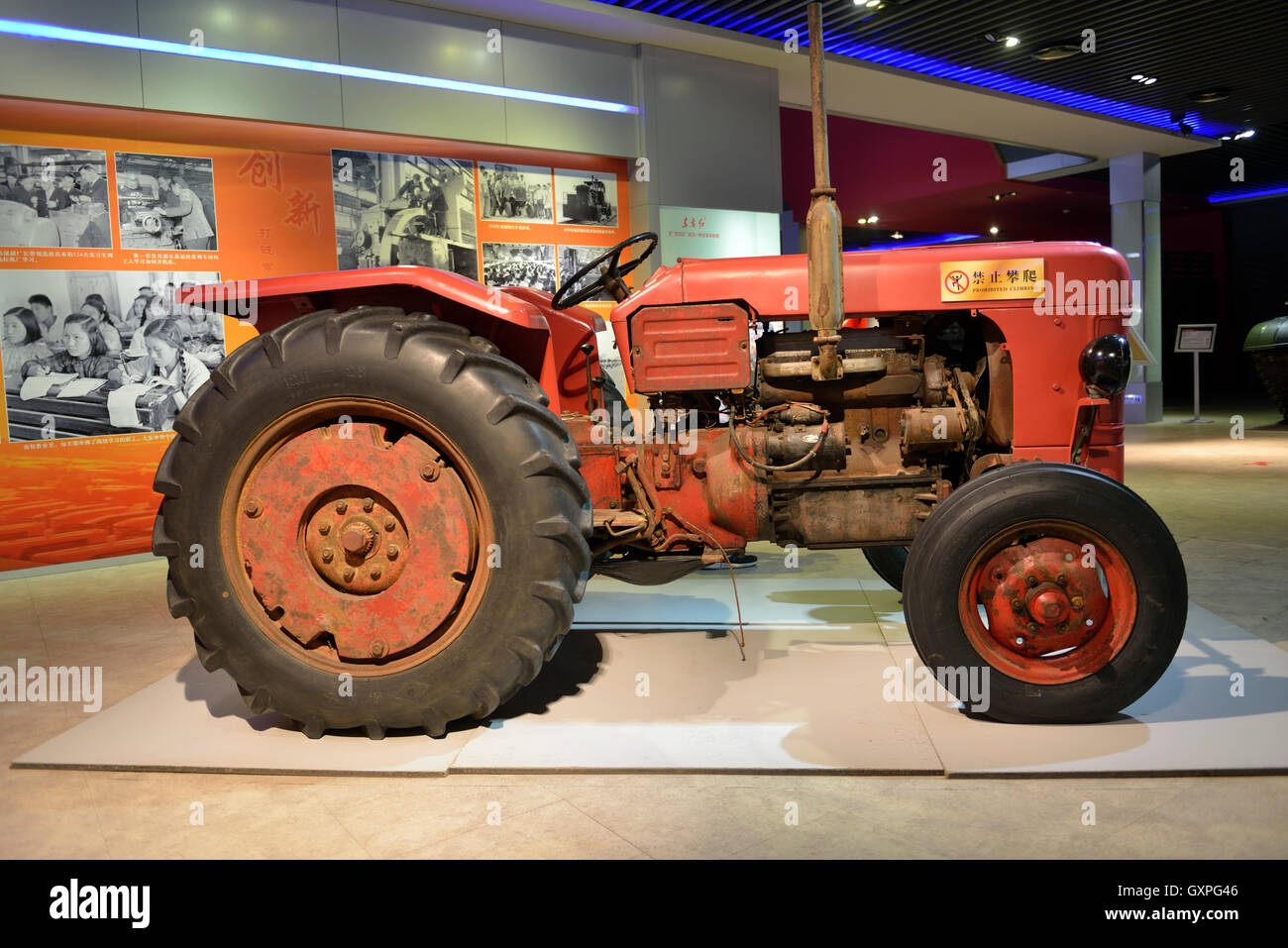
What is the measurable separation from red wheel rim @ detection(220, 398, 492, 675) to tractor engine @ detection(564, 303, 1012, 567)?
0.55 metres

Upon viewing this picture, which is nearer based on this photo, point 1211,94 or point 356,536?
point 356,536

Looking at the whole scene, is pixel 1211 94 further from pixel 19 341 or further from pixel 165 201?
pixel 19 341

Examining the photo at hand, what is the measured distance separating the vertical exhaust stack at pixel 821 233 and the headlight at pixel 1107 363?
84cm

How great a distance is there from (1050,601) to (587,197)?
516 centimetres

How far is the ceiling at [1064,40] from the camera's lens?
6.95 m

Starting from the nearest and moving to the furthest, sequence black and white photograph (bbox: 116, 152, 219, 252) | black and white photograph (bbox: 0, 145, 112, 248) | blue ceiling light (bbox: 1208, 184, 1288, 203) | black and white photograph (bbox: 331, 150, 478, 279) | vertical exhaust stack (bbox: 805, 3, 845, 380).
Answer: vertical exhaust stack (bbox: 805, 3, 845, 380)
black and white photograph (bbox: 0, 145, 112, 248)
black and white photograph (bbox: 116, 152, 219, 252)
black and white photograph (bbox: 331, 150, 478, 279)
blue ceiling light (bbox: 1208, 184, 1288, 203)

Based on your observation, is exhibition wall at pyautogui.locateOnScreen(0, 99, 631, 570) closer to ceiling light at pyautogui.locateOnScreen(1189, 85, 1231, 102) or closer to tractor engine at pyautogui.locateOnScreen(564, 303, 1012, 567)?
tractor engine at pyautogui.locateOnScreen(564, 303, 1012, 567)

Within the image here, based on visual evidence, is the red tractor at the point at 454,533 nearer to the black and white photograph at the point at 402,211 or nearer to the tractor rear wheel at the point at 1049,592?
the tractor rear wheel at the point at 1049,592

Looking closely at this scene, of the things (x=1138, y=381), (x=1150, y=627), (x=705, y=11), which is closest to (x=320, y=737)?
(x=1150, y=627)

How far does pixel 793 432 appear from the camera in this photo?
9.82 ft

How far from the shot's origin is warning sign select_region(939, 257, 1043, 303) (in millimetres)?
2918

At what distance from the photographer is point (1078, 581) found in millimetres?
2484
